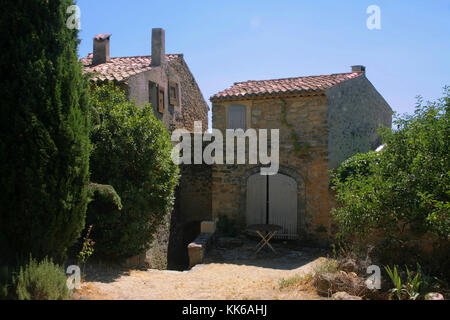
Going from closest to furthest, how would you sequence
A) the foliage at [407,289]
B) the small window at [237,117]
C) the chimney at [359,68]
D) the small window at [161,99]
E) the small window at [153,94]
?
the foliage at [407,289] < the small window at [237,117] < the small window at [153,94] < the small window at [161,99] < the chimney at [359,68]

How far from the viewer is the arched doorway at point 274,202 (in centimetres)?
1208

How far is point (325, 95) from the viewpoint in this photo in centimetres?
1155

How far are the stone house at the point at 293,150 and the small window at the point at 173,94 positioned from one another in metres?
2.47

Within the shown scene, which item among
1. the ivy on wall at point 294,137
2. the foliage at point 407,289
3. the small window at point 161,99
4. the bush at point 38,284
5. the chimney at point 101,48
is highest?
the chimney at point 101,48

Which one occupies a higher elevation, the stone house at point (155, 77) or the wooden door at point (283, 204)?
the stone house at point (155, 77)

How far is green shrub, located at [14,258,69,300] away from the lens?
4836mm

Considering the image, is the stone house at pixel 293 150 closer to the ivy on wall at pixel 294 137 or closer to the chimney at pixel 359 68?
the ivy on wall at pixel 294 137

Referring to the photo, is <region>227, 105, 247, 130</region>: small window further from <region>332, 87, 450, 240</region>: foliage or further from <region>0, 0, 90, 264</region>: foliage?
<region>0, 0, 90, 264</region>: foliage

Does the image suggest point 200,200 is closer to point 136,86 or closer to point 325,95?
point 136,86

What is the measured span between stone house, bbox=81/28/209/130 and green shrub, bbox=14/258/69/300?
7004 millimetres

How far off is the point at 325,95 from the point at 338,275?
7070mm

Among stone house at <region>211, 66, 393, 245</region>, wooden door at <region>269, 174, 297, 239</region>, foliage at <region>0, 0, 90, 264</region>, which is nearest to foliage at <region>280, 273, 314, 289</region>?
foliage at <region>0, 0, 90, 264</region>

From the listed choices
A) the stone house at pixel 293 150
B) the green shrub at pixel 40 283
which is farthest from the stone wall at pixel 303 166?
the green shrub at pixel 40 283
